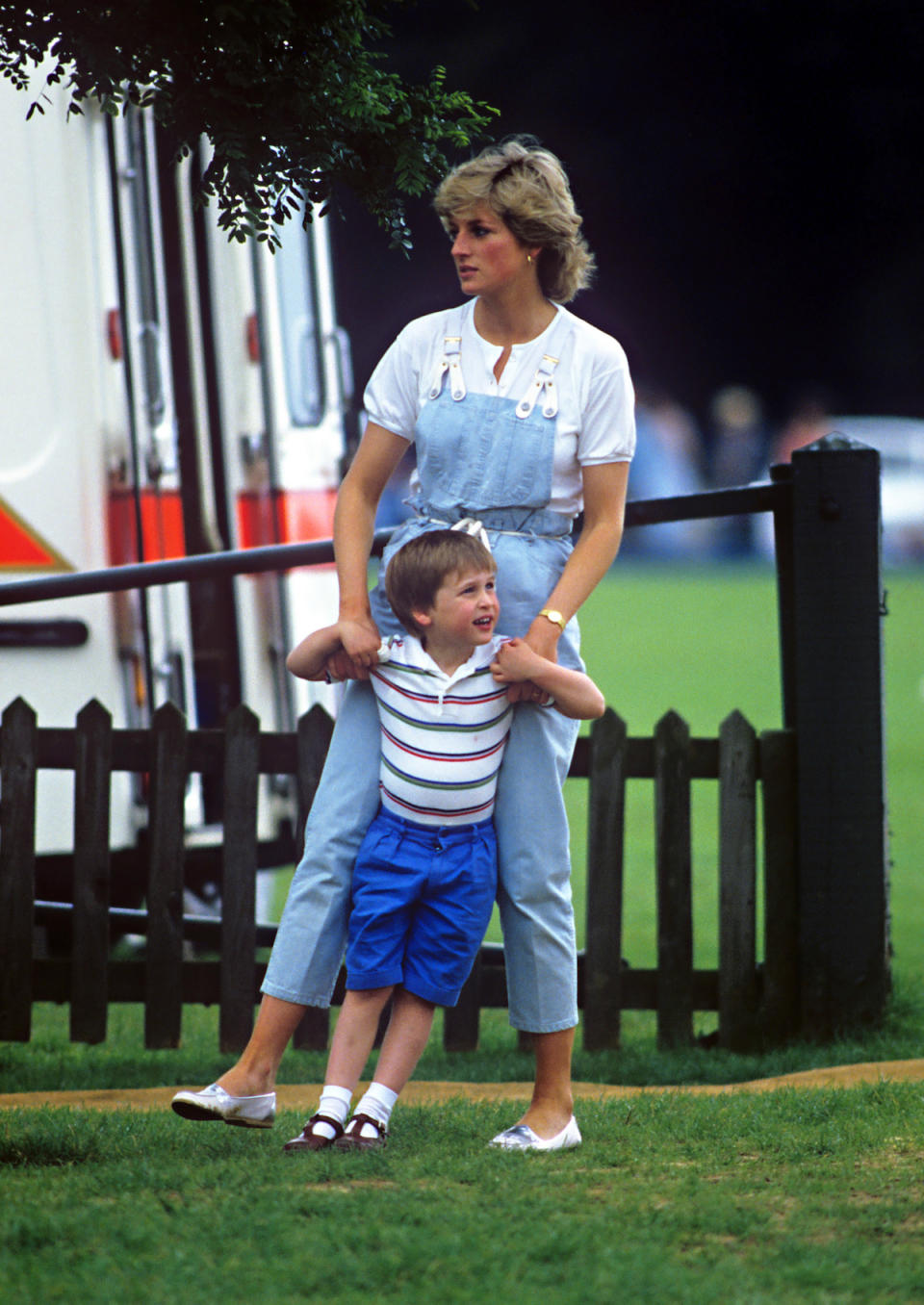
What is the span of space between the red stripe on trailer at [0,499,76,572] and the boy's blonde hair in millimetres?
2408

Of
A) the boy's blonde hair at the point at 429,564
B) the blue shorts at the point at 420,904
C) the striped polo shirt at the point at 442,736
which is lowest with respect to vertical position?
the blue shorts at the point at 420,904

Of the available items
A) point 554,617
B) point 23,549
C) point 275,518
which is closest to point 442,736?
point 554,617

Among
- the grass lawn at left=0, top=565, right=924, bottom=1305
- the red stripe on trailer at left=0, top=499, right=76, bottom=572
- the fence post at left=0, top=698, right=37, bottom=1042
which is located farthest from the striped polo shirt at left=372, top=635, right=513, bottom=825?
the red stripe on trailer at left=0, top=499, right=76, bottom=572

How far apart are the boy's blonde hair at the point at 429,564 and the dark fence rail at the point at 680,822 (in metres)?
1.28

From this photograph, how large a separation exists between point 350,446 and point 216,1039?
250 cm

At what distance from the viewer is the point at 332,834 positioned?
3018 millimetres

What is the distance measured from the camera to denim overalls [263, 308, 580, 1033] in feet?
9.93

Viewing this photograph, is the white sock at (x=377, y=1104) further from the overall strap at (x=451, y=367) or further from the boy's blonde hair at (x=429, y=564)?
the overall strap at (x=451, y=367)

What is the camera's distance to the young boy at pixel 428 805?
2945 mm

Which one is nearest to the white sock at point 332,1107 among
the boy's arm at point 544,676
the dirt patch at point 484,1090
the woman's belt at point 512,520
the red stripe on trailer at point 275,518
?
the dirt patch at point 484,1090

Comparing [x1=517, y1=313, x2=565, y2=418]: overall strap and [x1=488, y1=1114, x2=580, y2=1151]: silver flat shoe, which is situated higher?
[x1=517, y1=313, x2=565, y2=418]: overall strap

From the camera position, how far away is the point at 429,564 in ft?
9.68

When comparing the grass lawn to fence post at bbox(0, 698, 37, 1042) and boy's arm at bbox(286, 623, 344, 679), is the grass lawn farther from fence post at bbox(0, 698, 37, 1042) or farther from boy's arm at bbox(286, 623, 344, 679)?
Result: boy's arm at bbox(286, 623, 344, 679)

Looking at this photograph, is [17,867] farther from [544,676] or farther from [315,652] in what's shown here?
[544,676]
